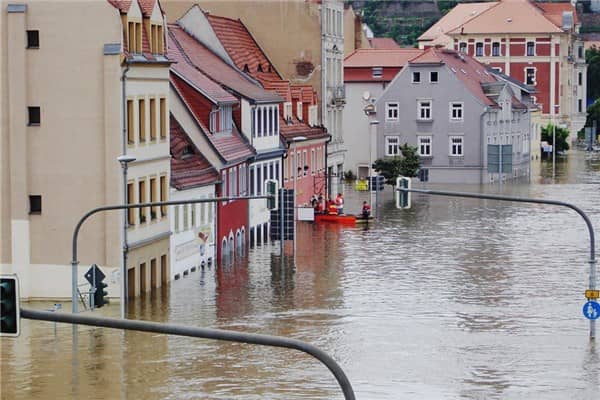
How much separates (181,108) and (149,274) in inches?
332

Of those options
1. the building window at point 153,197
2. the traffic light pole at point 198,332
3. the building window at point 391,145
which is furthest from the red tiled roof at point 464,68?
the traffic light pole at point 198,332

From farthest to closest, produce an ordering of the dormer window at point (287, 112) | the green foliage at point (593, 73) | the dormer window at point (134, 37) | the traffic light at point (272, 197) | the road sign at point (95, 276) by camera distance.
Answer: the green foliage at point (593, 73), the dormer window at point (287, 112), the dormer window at point (134, 37), the traffic light at point (272, 197), the road sign at point (95, 276)

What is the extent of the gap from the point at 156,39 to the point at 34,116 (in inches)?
226

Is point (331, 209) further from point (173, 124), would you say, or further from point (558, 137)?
point (558, 137)

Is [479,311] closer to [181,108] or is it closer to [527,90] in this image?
[181,108]

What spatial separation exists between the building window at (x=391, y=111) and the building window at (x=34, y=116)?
5612 cm

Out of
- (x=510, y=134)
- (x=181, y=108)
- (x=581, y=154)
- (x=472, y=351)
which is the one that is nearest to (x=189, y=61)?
(x=181, y=108)

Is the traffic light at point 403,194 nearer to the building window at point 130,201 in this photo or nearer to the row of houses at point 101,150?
Result: the row of houses at point 101,150

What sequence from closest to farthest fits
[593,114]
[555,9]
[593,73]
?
[593,114] → [555,9] → [593,73]

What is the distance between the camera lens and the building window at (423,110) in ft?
319

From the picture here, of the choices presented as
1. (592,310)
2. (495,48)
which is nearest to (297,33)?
(592,310)

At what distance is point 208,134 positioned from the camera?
5528 cm

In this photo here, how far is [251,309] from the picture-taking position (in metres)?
43.4

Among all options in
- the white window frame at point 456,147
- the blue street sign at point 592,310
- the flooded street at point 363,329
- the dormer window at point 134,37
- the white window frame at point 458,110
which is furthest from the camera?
the white window frame at point 456,147
